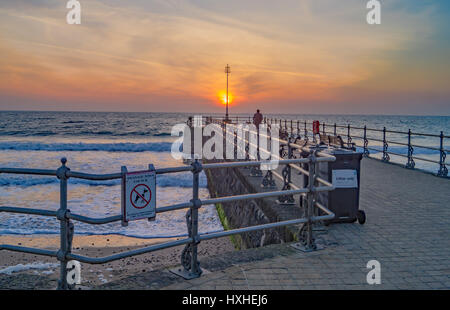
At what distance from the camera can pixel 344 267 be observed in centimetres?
480

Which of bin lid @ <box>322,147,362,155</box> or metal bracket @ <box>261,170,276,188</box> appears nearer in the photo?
bin lid @ <box>322,147,362,155</box>

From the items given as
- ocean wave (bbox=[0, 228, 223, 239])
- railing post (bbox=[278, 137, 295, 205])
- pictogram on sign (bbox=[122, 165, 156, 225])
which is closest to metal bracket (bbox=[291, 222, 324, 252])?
railing post (bbox=[278, 137, 295, 205])

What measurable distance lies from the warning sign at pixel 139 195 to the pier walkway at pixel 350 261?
2.52 ft

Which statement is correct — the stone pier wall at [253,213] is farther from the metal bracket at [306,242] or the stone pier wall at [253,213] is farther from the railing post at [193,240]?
the railing post at [193,240]


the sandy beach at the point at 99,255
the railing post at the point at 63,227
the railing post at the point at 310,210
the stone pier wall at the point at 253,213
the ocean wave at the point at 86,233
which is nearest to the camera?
the railing post at the point at 63,227

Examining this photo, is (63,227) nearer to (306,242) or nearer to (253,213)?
(306,242)

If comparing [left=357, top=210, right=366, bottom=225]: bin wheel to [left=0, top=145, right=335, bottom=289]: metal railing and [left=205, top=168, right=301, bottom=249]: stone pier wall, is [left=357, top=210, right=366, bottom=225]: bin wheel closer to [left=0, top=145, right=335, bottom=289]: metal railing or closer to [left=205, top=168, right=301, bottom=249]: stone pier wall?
[left=205, top=168, right=301, bottom=249]: stone pier wall

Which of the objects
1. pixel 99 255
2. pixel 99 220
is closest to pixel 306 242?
pixel 99 220

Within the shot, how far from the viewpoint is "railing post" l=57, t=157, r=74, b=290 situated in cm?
389

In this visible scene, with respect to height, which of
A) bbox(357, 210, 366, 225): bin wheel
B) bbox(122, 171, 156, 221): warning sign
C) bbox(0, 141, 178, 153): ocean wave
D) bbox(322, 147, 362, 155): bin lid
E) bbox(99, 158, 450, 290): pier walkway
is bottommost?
bbox(0, 141, 178, 153): ocean wave

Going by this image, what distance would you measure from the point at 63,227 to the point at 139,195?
0.80 metres

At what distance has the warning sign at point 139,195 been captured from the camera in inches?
160

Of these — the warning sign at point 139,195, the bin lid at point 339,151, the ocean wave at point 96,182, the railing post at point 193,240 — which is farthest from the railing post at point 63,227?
the ocean wave at point 96,182

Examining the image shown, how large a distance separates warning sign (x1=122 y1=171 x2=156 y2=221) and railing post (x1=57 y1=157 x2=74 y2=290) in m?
0.57
